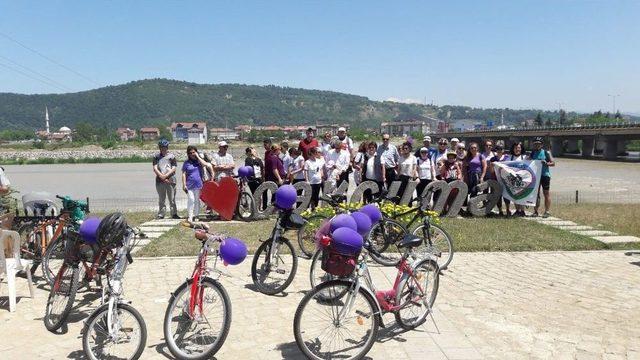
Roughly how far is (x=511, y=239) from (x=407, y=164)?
3224mm

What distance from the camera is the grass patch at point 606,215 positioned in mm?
11055

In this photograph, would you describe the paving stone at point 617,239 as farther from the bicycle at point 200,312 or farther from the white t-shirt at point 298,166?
the bicycle at point 200,312

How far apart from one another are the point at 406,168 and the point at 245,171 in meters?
4.07

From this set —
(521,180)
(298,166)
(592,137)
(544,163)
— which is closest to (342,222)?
(298,166)

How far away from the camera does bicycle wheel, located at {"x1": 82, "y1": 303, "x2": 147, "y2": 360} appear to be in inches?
176

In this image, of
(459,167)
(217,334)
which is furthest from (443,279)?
(459,167)

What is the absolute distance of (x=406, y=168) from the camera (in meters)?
12.1

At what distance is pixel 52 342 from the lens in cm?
512

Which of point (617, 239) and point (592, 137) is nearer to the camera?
point (617, 239)

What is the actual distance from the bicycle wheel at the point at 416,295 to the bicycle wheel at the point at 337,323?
2.47 feet

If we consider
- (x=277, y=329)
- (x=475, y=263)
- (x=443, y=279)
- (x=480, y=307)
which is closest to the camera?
(x=277, y=329)

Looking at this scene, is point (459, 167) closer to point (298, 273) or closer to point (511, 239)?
point (511, 239)

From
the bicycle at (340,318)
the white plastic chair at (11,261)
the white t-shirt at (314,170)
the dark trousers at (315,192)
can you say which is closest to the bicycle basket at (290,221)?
the bicycle at (340,318)

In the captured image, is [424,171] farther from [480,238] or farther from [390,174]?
[480,238]
